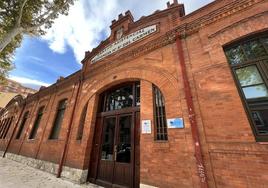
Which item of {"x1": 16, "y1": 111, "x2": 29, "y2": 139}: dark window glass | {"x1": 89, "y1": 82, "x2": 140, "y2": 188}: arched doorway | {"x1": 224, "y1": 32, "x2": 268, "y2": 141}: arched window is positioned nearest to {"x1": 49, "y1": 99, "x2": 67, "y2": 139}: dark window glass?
{"x1": 89, "y1": 82, "x2": 140, "y2": 188}: arched doorway

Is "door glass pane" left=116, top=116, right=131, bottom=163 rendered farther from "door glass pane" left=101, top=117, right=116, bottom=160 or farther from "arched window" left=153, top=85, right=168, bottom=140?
"arched window" left=153, top=85, right=168, bottom=140

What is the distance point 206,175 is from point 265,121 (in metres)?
1.71

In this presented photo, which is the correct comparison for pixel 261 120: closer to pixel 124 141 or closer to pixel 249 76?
pixel 249 76

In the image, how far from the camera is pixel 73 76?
356 inches

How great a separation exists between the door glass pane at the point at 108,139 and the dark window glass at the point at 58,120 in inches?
149

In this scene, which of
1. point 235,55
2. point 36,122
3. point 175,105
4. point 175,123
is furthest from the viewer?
point 36,122

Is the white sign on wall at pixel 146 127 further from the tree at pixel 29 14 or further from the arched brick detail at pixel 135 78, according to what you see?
the tree at pixel 29 14

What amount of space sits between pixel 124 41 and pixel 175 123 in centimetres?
471

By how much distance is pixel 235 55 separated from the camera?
13.1 ft

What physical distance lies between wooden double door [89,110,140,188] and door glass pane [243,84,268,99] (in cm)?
325

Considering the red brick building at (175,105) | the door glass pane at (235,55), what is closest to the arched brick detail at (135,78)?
the red brick building at (175,105)

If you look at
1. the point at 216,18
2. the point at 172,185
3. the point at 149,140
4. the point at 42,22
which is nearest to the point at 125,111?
the point at 149,140

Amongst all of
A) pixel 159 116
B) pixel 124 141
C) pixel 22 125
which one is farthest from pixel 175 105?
pixel 22 125

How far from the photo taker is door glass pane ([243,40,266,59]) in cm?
360
